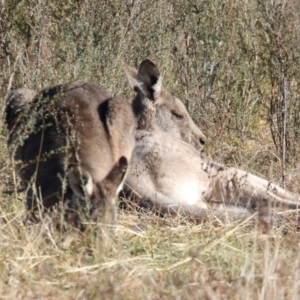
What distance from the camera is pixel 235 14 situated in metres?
10.5

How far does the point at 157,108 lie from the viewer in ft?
30.0

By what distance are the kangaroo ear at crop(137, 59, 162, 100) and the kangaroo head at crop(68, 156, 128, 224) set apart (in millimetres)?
Result: 3144

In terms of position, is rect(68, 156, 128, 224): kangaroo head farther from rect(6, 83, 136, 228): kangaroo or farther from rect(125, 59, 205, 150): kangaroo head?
rect(125, 59, 205, 150): kangaroo head

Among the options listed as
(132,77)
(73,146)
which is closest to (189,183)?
(132,77)

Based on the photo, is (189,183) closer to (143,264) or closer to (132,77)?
(132,77)

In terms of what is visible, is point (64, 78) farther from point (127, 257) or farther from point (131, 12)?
point (127, 257)

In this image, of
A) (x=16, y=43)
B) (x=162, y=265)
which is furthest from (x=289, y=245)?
(x=16, y=43)

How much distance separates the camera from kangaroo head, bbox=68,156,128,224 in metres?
5.61

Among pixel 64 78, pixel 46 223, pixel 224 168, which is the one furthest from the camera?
pixel 64 78

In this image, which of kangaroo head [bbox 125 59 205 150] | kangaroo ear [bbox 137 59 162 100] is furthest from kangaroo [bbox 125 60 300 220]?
kangaroo head [bbox 125 59 205 150]

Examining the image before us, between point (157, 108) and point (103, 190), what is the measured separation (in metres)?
3.54

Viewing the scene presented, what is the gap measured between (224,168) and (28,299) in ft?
11.1

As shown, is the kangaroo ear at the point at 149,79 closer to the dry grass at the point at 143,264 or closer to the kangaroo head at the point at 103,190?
the dry grass at the point at 143,264

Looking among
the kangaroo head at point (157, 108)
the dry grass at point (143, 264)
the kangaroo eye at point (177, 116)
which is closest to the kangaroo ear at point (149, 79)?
the kangaroo head at point (157, 108)
